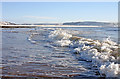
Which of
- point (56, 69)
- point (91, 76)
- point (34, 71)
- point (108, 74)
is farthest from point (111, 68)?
point (34, 71)

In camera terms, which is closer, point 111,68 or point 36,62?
point 111,68

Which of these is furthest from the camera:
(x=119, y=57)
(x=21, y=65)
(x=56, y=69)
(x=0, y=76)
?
(x=119, y=57)

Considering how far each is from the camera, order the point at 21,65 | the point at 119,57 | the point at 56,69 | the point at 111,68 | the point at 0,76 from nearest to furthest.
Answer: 1. the point at 0,76
2. the point at 111,68
3. the point at 56,69
4. the point at 21,65
5. the point at 119,57

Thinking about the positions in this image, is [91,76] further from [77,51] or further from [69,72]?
[77,51]

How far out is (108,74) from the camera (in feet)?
16.0

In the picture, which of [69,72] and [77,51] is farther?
[77,51]

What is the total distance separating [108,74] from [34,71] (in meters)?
2.10

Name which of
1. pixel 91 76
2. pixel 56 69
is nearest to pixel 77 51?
pixel 56 69

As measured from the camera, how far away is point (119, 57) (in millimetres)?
6488

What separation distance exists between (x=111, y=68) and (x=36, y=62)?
268cm

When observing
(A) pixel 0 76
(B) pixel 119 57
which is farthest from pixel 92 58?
(A) pixel 0 76

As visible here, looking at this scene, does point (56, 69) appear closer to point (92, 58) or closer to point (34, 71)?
point (34, 71)

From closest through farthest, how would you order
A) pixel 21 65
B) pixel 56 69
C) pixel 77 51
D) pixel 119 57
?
1. pixel 56 69
2. pixel 21 65
3. pixel 119 57
4. pixel 77 51

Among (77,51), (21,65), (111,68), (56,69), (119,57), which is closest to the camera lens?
(111,68)
